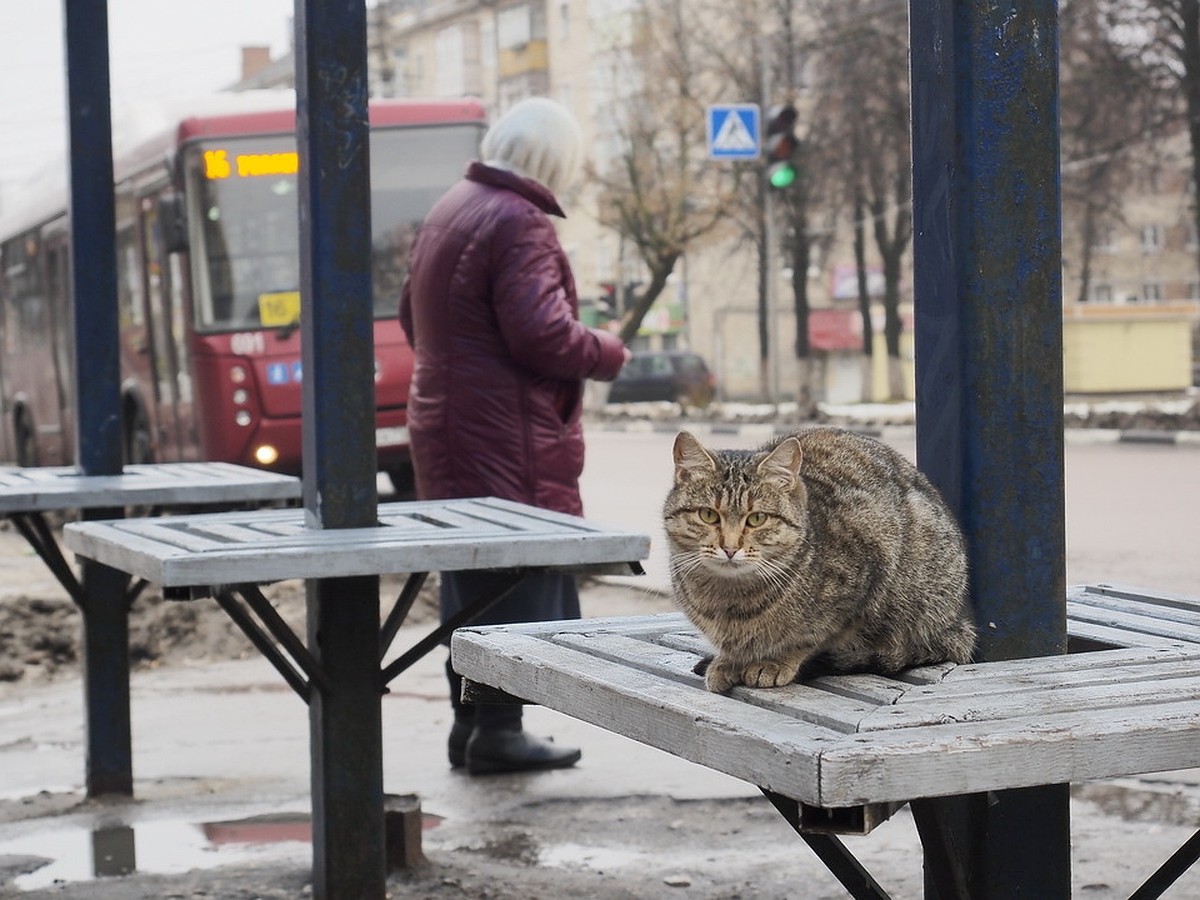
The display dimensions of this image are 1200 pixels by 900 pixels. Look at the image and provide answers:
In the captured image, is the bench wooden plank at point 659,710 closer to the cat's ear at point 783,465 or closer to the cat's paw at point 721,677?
the cat's paw at point 721,677

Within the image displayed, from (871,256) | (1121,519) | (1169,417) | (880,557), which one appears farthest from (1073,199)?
(880,557)

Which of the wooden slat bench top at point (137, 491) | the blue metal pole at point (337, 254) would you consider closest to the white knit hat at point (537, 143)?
the wooden slat bench top at point (137, 491)

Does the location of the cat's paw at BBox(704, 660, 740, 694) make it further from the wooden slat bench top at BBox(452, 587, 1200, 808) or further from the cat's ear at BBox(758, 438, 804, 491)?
the cat's ear at BBox(758, 438, 804, 491)

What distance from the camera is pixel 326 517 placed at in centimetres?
459

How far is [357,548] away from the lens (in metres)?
4.06

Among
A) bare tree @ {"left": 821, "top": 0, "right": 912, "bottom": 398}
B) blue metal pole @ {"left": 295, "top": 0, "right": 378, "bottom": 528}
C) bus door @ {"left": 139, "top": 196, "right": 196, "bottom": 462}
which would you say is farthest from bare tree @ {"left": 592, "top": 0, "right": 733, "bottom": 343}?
blue metal pole @ {"left": 295, "top": 0, "right": 378, "bottom": 528}

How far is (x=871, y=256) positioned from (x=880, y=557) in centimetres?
5919

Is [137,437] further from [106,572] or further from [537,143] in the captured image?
[537,143]

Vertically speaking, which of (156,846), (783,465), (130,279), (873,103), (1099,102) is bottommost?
(156,846)

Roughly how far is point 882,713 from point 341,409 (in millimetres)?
2448

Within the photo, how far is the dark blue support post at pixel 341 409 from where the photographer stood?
14.8 ft

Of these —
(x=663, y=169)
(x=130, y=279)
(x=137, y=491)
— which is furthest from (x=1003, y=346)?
(x=663, y=169)

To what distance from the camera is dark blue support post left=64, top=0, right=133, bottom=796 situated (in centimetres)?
612

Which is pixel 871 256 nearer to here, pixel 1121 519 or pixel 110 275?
pixel 1121 519
